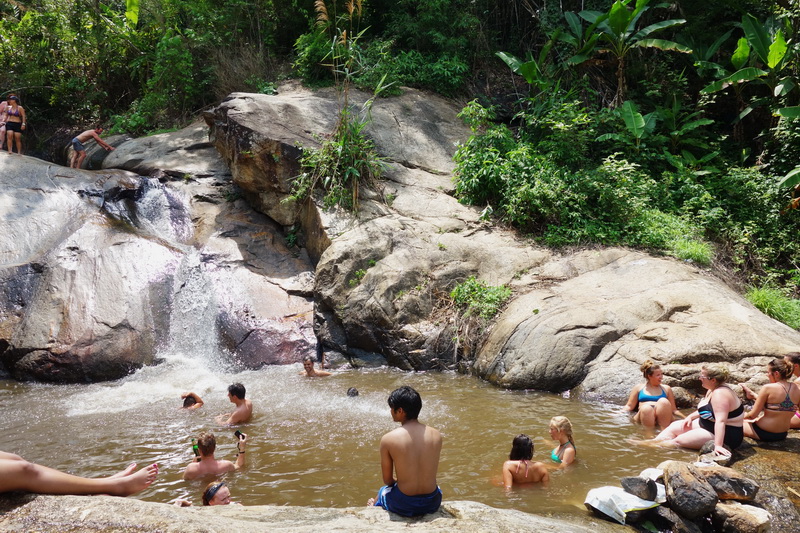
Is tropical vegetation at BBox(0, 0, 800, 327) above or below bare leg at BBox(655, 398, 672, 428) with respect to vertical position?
above

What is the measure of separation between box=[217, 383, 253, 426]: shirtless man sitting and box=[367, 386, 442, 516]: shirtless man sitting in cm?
351

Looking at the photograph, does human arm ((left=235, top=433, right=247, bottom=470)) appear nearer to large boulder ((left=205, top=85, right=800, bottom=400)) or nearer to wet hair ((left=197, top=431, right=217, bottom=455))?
wet hair ((left=197, top=431, right=217, bottom=455))

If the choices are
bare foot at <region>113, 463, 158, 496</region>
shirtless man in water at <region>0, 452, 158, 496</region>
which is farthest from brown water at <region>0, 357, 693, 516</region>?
shirtless man in water at <region>0, 452, 158, 496</region>

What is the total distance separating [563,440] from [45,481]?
14.8 feet

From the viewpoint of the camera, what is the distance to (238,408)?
7156 millimetres

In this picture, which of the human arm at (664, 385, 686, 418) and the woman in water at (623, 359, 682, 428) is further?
the human arm at (664, 385, 686, 418)

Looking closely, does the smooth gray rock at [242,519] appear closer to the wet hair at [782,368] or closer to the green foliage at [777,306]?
the wet hair at [782,368]

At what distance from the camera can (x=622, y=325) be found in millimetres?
8336

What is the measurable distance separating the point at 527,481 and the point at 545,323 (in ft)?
11.8

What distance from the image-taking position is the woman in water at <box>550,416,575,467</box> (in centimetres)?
574

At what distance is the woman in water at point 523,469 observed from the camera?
209 inches

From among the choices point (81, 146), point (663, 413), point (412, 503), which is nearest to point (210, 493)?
point (412, 503)

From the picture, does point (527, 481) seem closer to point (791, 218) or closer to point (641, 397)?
point (641, 397)

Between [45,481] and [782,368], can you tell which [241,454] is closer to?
[45,481]
